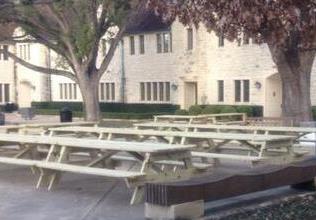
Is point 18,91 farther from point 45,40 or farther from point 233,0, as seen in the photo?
point 233,0

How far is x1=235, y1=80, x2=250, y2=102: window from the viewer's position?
107 feet

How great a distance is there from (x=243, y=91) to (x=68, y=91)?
17.7 meters

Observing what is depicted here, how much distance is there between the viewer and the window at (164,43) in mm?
37791

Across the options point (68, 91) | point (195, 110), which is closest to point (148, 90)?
point (195, 110)

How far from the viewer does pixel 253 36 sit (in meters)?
6.65

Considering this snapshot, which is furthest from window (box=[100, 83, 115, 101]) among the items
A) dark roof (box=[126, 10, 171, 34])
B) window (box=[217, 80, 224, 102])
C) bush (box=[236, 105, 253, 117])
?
bush (box=[236, 105, 253, 117])

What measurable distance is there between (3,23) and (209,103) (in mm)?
12825

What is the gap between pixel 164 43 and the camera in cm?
3838

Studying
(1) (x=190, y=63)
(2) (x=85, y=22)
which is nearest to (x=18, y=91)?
(1) (x=190, y=63)

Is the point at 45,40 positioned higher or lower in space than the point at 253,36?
higher

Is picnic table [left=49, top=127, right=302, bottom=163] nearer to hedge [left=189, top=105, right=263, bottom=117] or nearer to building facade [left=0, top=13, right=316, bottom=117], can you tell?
building facade [left=0, top=13, right=316, bottom=117]

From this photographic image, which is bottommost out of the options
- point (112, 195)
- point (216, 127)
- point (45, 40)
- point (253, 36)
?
point (112, 195)

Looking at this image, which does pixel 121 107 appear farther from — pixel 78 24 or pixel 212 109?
pixel 78 24

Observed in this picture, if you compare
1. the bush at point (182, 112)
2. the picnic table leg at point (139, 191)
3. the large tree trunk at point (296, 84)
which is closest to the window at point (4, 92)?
the bush at point (182, 112)
